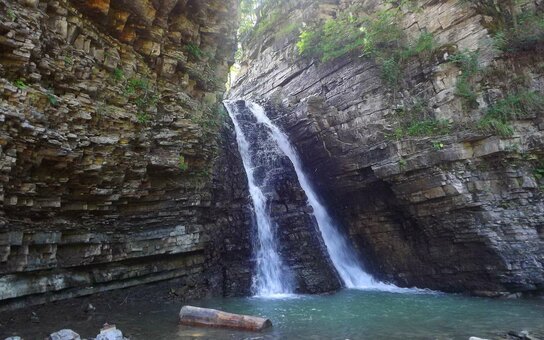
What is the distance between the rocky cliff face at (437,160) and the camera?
13.2 metres

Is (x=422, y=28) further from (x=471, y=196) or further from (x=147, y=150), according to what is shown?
(x=147, y=150)

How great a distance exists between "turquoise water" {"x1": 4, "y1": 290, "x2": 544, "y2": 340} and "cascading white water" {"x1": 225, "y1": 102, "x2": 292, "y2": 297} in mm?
1338

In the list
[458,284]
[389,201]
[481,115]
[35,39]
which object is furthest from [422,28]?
[35,39]

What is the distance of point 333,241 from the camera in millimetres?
17828

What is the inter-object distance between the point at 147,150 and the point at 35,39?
419 centimetres

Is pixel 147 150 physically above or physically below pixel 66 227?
above

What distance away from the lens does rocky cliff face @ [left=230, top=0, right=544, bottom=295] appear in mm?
13211

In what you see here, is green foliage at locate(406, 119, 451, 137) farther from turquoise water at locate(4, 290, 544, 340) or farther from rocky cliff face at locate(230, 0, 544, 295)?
turquoise water at locate(4, 290, 544, 340)

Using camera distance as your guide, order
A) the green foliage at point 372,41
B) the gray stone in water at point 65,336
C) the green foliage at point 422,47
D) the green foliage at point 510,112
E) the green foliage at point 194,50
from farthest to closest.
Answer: the green foliage at point 372,41, the green foliage at point 422,47, the green foliage at point 194,50, the green foliage at point 510,112, the gray stone in water at point 65,336

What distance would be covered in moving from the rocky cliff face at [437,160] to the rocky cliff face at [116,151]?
197 inches

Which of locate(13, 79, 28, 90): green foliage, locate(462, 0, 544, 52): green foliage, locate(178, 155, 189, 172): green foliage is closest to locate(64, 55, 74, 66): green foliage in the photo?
locate(13, 79, 28, 90): green foliage

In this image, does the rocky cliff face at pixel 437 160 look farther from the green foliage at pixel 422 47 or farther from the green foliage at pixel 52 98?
the green foliage at pixel 52 98

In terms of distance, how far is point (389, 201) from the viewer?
16.3m

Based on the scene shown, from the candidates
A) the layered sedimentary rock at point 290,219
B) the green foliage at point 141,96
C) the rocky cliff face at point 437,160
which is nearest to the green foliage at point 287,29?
the rocky cliff face at point 437,160
